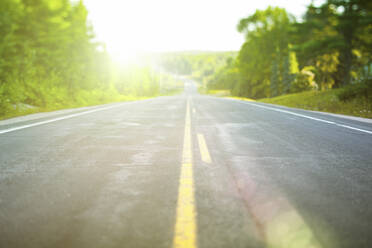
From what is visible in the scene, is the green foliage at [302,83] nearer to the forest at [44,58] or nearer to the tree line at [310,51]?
the tree line at [310,51]

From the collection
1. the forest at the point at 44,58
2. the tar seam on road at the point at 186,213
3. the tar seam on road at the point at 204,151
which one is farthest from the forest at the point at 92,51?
the tar seam on road at the point at 186,213

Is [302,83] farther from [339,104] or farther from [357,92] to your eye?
[339,104]

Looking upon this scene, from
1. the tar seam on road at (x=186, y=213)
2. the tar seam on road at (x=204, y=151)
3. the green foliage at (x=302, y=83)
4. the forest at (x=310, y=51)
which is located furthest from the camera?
the green foliage at (x=302, y=83)

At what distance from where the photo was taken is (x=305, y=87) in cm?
3475

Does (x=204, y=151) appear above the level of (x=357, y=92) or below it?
below

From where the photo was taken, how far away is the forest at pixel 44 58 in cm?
1588

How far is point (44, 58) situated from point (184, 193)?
24576 mm

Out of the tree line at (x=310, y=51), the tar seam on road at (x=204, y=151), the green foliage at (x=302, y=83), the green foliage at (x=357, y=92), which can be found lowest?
the tar seam on road at (x=204, y=151)

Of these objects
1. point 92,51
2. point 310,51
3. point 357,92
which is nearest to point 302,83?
point 310,51

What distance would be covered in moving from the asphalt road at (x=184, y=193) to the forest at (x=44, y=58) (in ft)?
30.9

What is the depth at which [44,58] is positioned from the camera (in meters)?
23.5

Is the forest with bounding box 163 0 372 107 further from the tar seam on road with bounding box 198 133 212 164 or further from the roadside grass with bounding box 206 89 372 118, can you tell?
the tar seam on road with bounding box 198 133 212 164

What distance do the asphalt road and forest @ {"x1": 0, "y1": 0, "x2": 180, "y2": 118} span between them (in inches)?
370

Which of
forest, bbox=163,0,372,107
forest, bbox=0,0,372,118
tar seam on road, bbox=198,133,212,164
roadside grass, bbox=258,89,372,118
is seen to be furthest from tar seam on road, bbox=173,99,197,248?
forest, bbox=163,0,372,107
